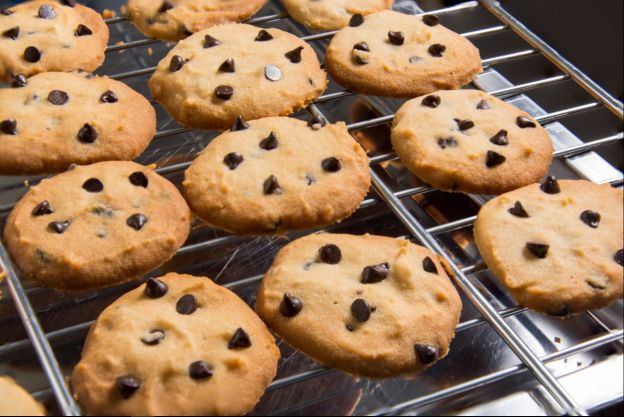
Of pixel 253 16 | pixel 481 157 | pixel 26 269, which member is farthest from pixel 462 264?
pixel 253 16

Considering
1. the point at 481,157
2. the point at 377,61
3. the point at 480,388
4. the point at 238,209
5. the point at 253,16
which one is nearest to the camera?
the point at 480,388

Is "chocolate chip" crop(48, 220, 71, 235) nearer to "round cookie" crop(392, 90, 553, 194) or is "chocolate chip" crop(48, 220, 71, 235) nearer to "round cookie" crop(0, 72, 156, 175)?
"round cookie" crop(0, 72, 156, 175)

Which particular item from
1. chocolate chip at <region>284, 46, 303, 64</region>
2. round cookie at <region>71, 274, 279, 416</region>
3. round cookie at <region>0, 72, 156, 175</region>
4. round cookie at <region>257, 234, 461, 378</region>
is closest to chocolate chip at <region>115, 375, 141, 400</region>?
round cookie at <region>71, 274, 279, 416</region>

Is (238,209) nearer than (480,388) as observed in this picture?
No

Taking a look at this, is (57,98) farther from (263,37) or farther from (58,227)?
(263,37)

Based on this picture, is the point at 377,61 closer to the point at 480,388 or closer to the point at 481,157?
the point at 481,157

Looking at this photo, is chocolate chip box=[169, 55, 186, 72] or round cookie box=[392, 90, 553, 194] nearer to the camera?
round cookie box=[392, 90, 553, 194]

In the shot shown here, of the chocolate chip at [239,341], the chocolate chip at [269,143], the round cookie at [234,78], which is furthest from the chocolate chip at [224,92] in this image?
the chocolate chip at [239,341]
